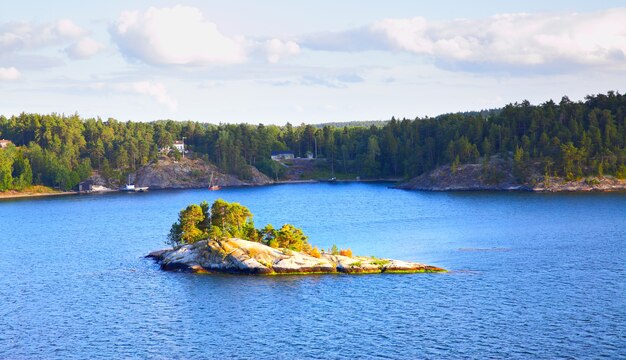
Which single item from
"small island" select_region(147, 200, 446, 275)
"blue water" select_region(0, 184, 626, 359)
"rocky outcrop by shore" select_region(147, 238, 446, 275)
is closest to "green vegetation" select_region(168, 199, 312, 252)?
"small island" select_region(147, 200, 446, 275)

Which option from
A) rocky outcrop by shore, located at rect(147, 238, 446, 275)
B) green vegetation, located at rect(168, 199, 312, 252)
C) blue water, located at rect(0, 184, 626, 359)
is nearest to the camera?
blue water, located at rect(0, 184, 626, 359)

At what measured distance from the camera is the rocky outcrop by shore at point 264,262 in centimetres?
9388

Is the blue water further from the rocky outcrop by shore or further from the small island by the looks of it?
the small island

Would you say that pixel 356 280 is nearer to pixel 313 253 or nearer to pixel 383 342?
pixel 313 253

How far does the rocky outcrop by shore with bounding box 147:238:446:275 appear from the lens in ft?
308

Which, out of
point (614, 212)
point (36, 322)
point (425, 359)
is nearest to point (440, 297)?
point (425, 359)

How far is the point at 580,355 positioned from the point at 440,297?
2161 cm

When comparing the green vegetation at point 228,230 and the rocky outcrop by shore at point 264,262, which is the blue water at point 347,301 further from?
the green vegetation at point 228,230

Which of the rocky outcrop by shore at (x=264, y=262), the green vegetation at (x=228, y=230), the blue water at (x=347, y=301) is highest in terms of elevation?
the green vegetation at (x=228, y=230)

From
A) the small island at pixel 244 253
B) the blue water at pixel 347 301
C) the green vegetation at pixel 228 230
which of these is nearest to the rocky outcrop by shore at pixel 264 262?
the small island at pixel 244 253

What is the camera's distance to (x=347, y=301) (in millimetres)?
79375

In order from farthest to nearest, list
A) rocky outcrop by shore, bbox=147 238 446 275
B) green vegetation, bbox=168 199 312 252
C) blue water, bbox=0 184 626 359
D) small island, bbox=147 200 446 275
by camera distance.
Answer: green vegetation, bbox=168 199 312 252, small island, bbox=147 200 446 275, rocky outcrop by shore, bbox=147 238 446 275, blue water, bbox=0 184 626 359

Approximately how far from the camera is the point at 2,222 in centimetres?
16662

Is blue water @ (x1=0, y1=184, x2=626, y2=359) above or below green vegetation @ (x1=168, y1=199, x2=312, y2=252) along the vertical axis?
below
